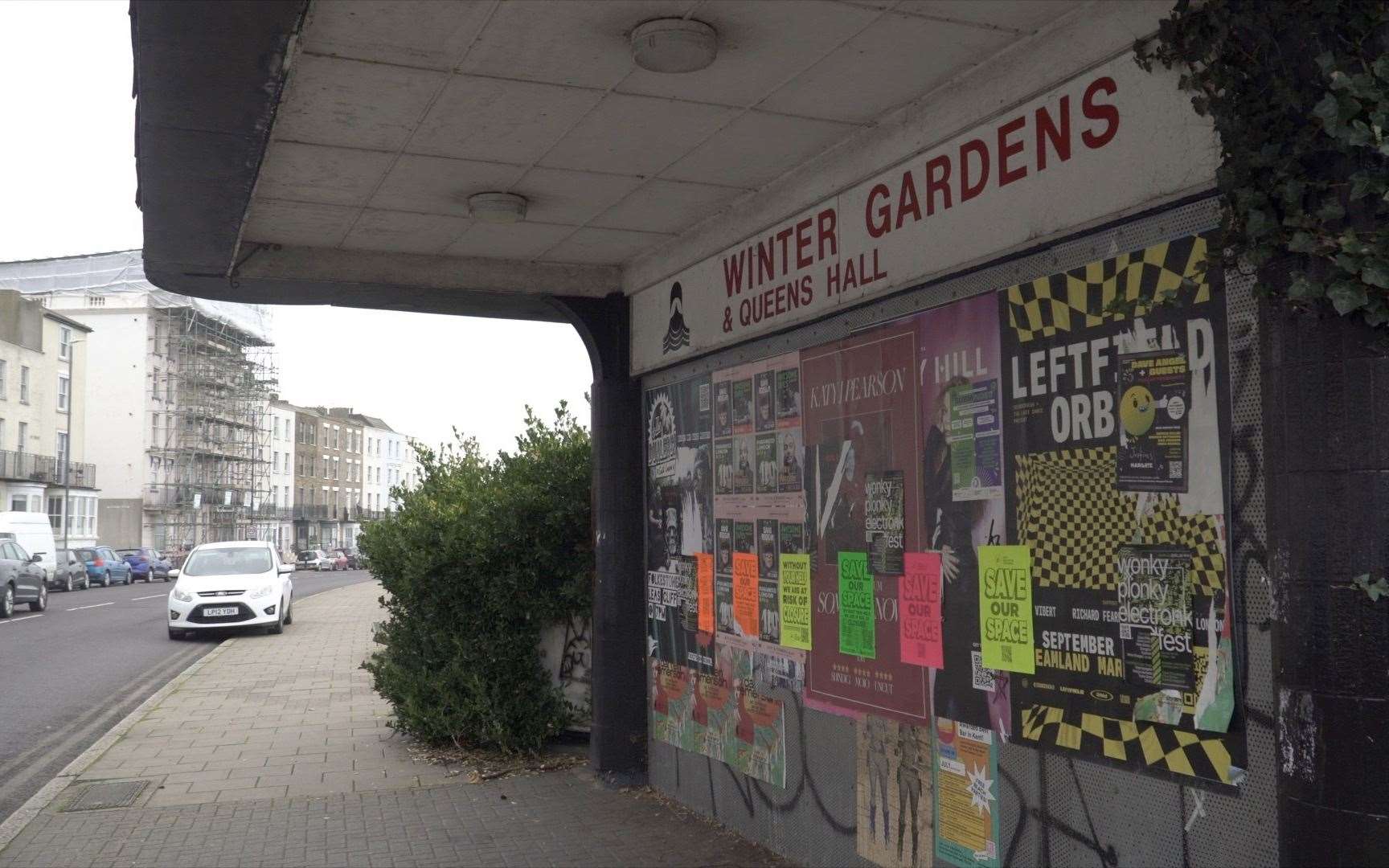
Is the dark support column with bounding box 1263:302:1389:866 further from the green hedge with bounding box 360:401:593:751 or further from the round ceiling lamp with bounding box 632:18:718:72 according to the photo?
the green hedge with bounding box 360:401:593:751

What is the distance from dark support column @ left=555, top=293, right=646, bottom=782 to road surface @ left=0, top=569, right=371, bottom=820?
13.7ft

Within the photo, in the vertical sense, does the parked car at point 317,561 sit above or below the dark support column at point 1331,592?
below

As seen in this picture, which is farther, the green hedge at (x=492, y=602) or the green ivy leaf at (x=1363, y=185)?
the green hedge at (x=492, y=602)

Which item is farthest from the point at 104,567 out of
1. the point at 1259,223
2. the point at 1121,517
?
the point at 1259,223

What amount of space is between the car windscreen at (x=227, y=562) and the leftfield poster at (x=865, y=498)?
1826 cm

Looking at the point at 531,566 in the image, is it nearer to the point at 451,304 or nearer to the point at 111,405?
the point at 451,304

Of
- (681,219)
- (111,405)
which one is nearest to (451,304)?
(681,219)

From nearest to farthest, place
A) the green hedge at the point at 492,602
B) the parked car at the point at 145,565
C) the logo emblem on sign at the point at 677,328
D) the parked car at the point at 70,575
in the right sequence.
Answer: the logo emblem on sign at the point at 677,328 < the green hedge at the point at 492,602 < the parked car at the point at 70,575 < the parked car at the point at 145,565

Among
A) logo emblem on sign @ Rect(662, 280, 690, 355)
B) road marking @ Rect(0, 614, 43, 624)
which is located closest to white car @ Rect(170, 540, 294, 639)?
road marking @ Rect(0, 614, 43, 624)

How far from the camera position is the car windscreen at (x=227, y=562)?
866 inches

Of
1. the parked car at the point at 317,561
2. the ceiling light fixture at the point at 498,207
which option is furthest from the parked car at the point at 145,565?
the ceiling light fixture at the point at 498,207

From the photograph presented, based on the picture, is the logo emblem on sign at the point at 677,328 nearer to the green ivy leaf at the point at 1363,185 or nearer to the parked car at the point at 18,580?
the green ivy leaf at the point at 1363,185

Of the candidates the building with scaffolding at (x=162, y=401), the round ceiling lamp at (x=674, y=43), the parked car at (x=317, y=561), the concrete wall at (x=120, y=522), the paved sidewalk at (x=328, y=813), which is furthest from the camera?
the parked car at (x=317, y=561)

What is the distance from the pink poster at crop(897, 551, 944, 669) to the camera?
16.7 feet
